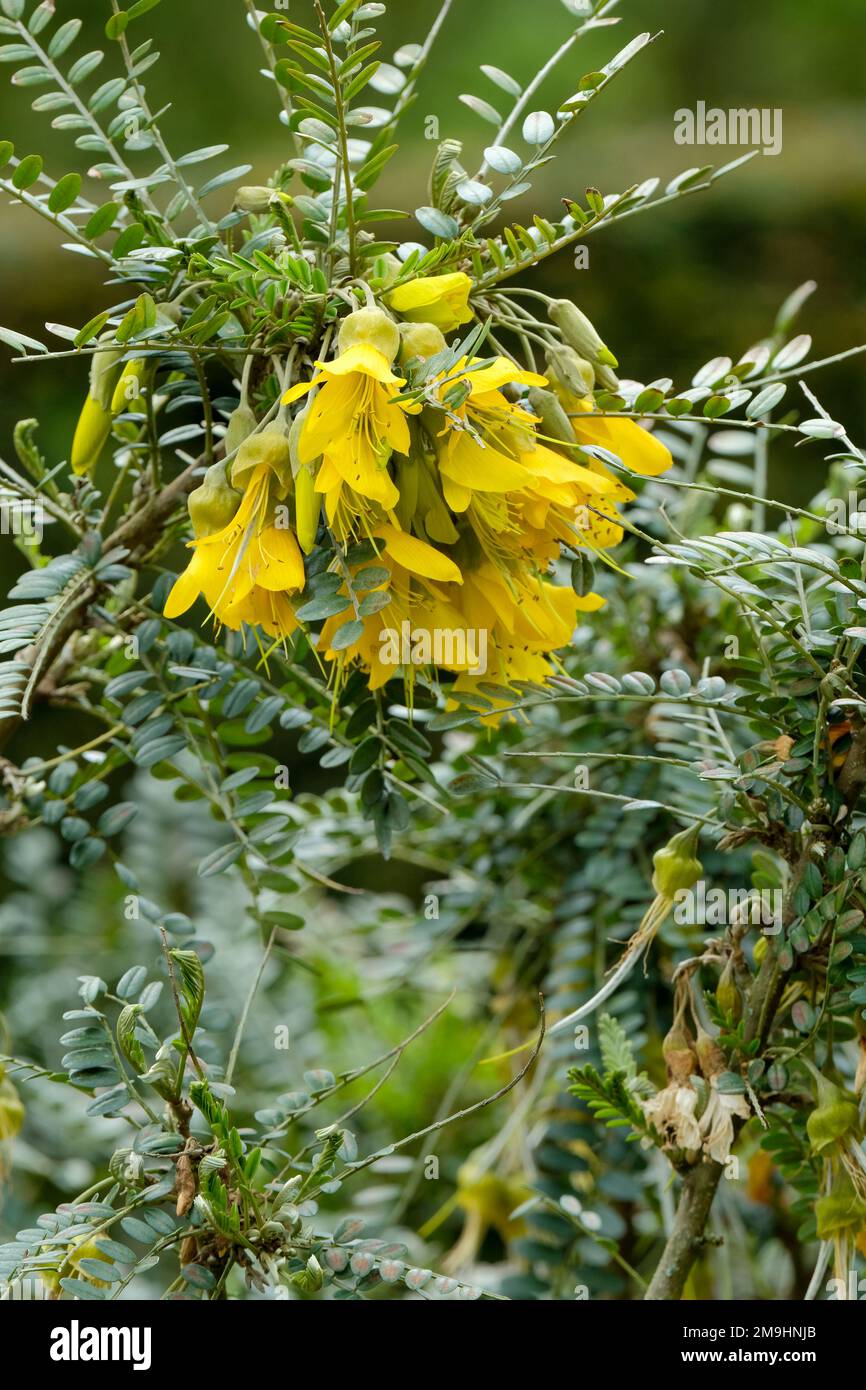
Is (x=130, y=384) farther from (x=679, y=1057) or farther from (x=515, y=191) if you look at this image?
(x=679, y=1057)

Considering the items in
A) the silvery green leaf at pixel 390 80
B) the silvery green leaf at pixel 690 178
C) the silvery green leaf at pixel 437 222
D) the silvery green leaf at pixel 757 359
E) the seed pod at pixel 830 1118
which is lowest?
the seed pod at pixel 830 1118

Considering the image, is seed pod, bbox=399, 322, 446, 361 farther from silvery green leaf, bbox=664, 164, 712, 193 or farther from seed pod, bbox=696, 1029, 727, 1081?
seed pod, bbox=696, 1029, 727, 1081

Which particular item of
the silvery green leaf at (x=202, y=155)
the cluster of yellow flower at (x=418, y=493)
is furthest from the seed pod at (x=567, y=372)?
the silvery green leaf at (x=202, y=155)

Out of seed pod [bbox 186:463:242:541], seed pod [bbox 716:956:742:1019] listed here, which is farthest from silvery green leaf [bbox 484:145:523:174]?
seed pod [bbox 716:956:742:1019]

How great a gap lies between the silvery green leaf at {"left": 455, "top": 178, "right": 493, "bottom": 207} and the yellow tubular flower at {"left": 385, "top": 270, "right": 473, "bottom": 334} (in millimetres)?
22

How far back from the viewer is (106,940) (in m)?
0.78

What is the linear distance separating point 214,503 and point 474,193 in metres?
0.11

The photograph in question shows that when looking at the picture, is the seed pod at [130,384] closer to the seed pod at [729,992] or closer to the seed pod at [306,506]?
the seed pod at [306,506]

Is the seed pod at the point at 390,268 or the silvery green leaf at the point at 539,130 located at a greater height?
the silvery green leaf at the point at 539,130

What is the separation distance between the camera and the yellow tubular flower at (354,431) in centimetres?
32

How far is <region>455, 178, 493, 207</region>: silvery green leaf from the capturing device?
1.13 ft

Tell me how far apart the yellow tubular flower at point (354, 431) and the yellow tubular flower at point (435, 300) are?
25 millimetres

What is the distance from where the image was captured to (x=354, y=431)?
32 centimetres

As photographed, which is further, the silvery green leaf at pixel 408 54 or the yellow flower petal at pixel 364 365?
the silvery green leaf at pixel 408 54
